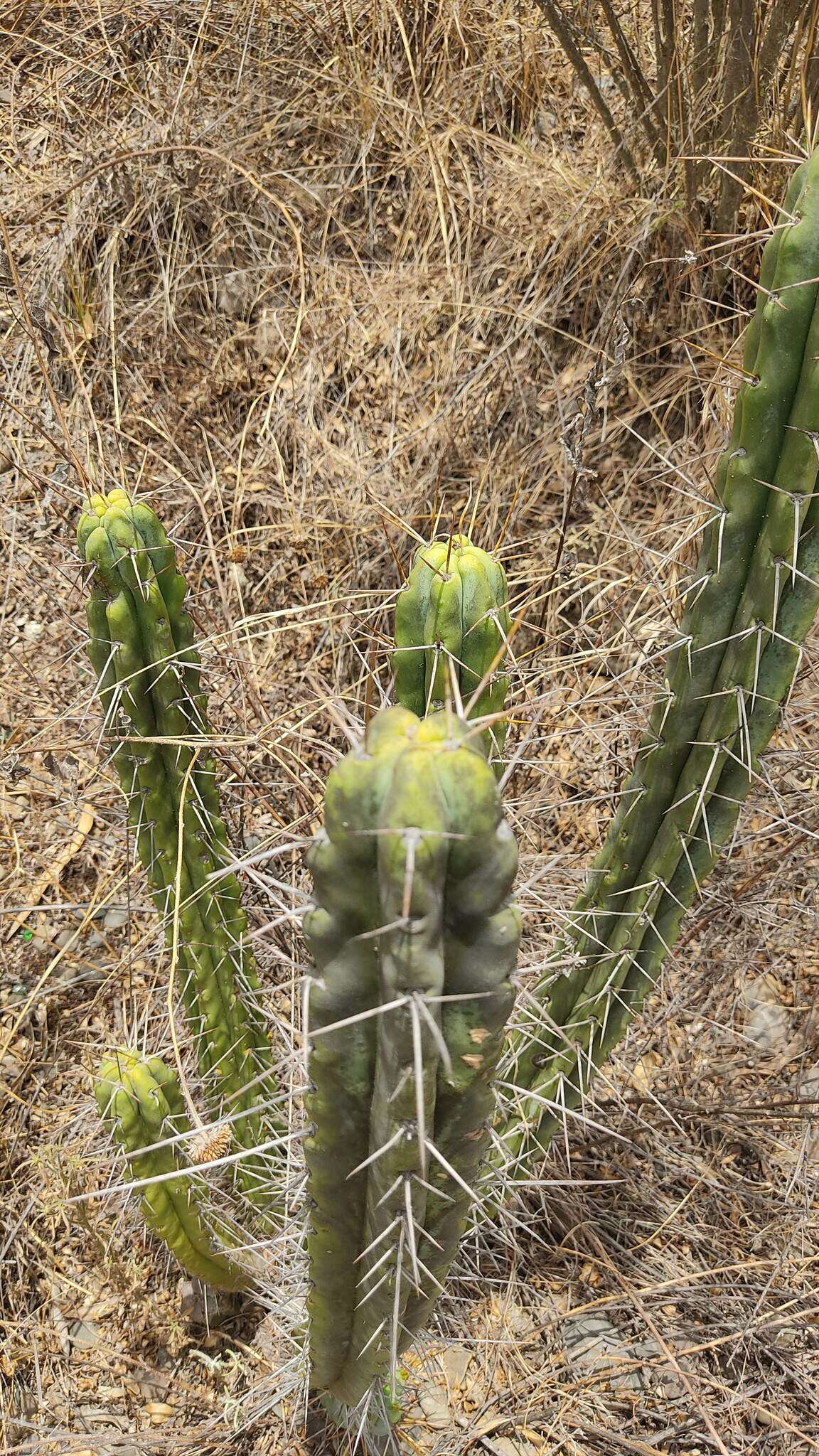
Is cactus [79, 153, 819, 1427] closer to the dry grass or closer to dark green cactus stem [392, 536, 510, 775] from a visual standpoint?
dark green cactus stem [392, 536, 510, 775]

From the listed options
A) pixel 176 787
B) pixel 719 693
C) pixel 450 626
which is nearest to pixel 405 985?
pixel 450 626

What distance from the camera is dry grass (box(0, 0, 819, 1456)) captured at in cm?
235

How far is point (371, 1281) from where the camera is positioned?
1537mm

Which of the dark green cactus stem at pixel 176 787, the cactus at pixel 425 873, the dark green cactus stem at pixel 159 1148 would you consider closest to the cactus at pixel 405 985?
the cactus at pixel 425 873

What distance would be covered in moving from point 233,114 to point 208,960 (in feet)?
10.5

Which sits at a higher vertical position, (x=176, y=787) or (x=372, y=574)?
(x=176, y=787)

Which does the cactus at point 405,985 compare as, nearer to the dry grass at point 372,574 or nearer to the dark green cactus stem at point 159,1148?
the dry grass at point 372,574

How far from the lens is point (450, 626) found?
175cm

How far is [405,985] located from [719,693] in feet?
2.94

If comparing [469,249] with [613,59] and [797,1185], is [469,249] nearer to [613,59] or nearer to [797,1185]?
[613,59]

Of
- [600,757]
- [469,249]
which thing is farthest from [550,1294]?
[469,249]

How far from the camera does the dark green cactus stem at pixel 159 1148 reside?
192 centimetres

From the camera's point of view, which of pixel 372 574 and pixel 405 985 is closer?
pixel 405 985

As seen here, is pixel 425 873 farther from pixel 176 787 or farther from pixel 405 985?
pixel 176 787
